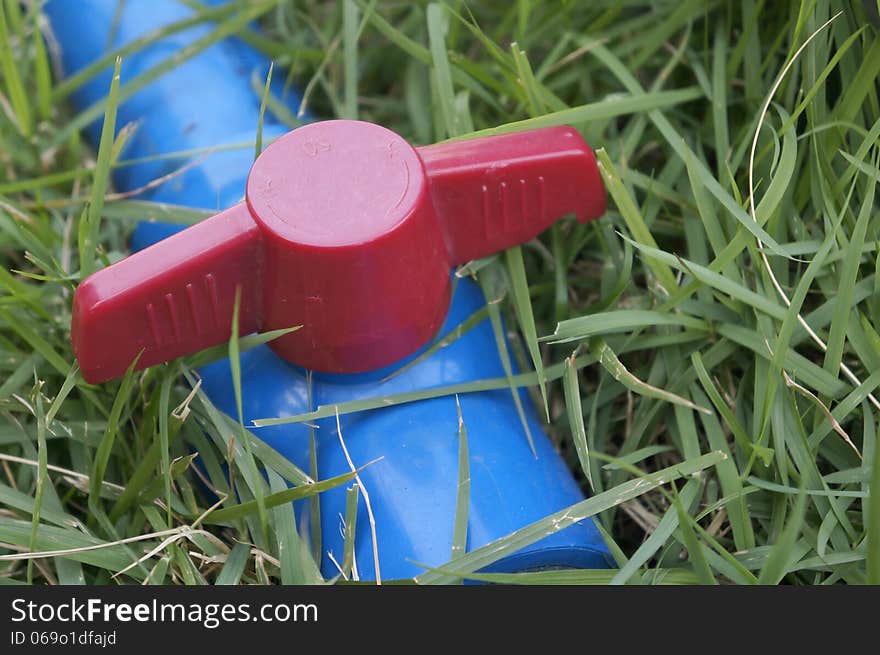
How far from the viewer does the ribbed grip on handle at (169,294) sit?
2.54 ft

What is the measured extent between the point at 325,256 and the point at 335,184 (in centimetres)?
7

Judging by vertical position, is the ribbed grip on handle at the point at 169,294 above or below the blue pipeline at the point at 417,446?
above

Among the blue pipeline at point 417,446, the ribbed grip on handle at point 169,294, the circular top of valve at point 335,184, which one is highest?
the circular top of valve at point 335,184

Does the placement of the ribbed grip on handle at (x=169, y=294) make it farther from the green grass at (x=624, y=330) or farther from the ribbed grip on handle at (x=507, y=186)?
the ribbed grip on handle at (x=507, y=186)

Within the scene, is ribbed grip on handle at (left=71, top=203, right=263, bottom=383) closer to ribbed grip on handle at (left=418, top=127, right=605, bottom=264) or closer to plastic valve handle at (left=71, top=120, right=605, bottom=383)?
plastic valve handle at (left=71, top=120, right=605, bottom=383)

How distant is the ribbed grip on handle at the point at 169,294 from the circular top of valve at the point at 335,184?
0.03m

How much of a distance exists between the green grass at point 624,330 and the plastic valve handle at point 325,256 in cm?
4

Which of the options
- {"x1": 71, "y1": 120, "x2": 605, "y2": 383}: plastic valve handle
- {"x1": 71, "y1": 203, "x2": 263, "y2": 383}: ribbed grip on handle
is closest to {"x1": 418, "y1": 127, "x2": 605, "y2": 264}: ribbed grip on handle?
{"x1": 71, "y1": 120, "x2": 605, "y2": 383}: plastic valve handle

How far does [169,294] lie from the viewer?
79cm

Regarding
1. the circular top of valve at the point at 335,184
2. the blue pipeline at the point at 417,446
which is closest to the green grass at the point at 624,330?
the blue pipeline at the point at 417,446

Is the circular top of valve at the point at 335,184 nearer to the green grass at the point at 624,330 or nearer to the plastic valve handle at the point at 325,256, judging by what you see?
the plastic valve handle at the point at 325,256

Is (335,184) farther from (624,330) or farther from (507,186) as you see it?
(624,330)

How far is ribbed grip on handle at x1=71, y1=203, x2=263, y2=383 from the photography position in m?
0.77

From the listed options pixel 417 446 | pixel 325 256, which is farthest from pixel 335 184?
pixel 417 446
